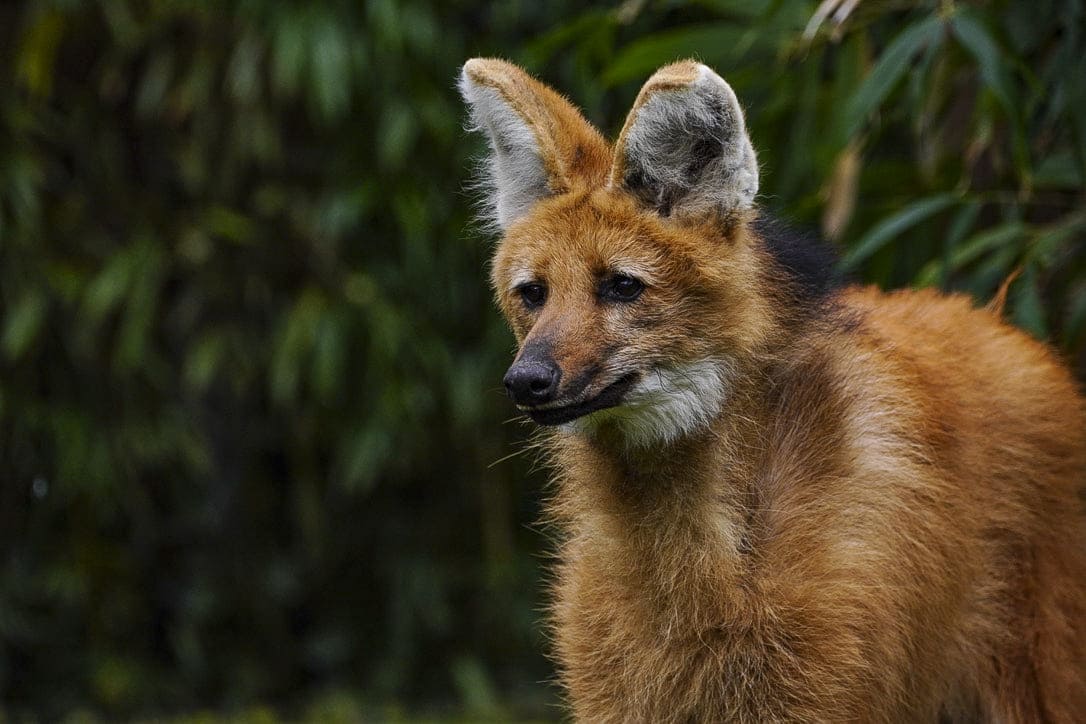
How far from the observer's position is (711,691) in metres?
2.19

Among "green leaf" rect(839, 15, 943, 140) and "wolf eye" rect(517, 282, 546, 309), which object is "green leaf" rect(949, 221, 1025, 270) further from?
"wolf eye" rect(517, 282, 546, 309)

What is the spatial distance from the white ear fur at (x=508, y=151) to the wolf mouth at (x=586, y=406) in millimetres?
380

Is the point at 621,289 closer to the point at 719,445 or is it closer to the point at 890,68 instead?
the point at 719,445

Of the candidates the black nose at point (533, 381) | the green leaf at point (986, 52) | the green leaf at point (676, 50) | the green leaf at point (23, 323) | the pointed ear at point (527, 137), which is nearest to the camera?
the black nose at point (533, 381)

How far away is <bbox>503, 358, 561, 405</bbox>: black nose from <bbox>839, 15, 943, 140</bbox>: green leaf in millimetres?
1360

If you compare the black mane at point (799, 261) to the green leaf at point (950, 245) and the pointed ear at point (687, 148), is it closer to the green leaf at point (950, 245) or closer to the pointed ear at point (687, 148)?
the pointed ear at point (687, 148)

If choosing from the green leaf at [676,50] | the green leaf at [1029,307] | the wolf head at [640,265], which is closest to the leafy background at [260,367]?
the green leaf at [676,50]

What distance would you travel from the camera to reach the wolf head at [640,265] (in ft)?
6.79

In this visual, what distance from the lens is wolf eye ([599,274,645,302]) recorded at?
6.97 ft

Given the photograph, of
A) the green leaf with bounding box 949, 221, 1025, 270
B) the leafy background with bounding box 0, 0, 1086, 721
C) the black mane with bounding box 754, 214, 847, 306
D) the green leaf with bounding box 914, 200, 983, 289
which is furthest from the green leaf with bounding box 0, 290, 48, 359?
the black mane with bounding box 754, 214, 847, 306

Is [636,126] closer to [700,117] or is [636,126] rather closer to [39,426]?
[700,117]

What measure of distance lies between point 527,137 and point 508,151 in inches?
2.8

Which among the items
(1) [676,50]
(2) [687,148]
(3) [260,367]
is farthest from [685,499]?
(3) [260,367]

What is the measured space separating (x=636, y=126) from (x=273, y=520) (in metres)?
3.61
